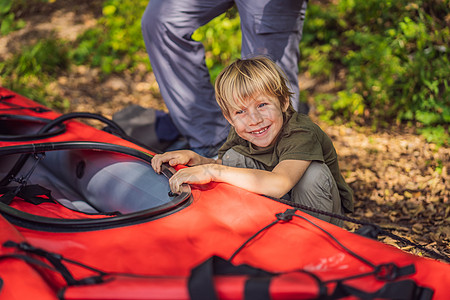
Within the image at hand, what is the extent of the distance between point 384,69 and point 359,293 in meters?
3.36

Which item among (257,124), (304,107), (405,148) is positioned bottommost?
(405,148)

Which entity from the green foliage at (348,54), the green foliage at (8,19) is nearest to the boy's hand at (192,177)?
the green foliage at (348,54)

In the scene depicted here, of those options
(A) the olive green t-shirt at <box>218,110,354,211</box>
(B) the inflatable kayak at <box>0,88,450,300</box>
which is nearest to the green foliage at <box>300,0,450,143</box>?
(A) the olive green t-shirt at <box>218,110,354,211</box>

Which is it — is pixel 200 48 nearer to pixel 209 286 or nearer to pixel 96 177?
pixel 96 177

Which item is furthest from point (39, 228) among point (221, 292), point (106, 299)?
point (221, 292)

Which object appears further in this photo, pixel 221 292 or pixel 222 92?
pixel 222 92

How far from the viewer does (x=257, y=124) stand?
2293 millimetres

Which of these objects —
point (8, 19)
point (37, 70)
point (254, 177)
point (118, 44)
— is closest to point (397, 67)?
point (254, 177)

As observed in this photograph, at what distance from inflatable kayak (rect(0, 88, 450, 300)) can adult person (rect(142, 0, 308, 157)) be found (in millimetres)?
944

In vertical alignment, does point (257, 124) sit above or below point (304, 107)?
above

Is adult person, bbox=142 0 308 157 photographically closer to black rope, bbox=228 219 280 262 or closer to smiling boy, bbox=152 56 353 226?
smiling boy, bbox=152 56 353 226

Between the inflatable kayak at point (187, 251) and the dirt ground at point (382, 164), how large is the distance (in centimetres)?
85

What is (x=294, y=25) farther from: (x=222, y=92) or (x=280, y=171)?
(x=280, y=171)

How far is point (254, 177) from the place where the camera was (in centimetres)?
218
